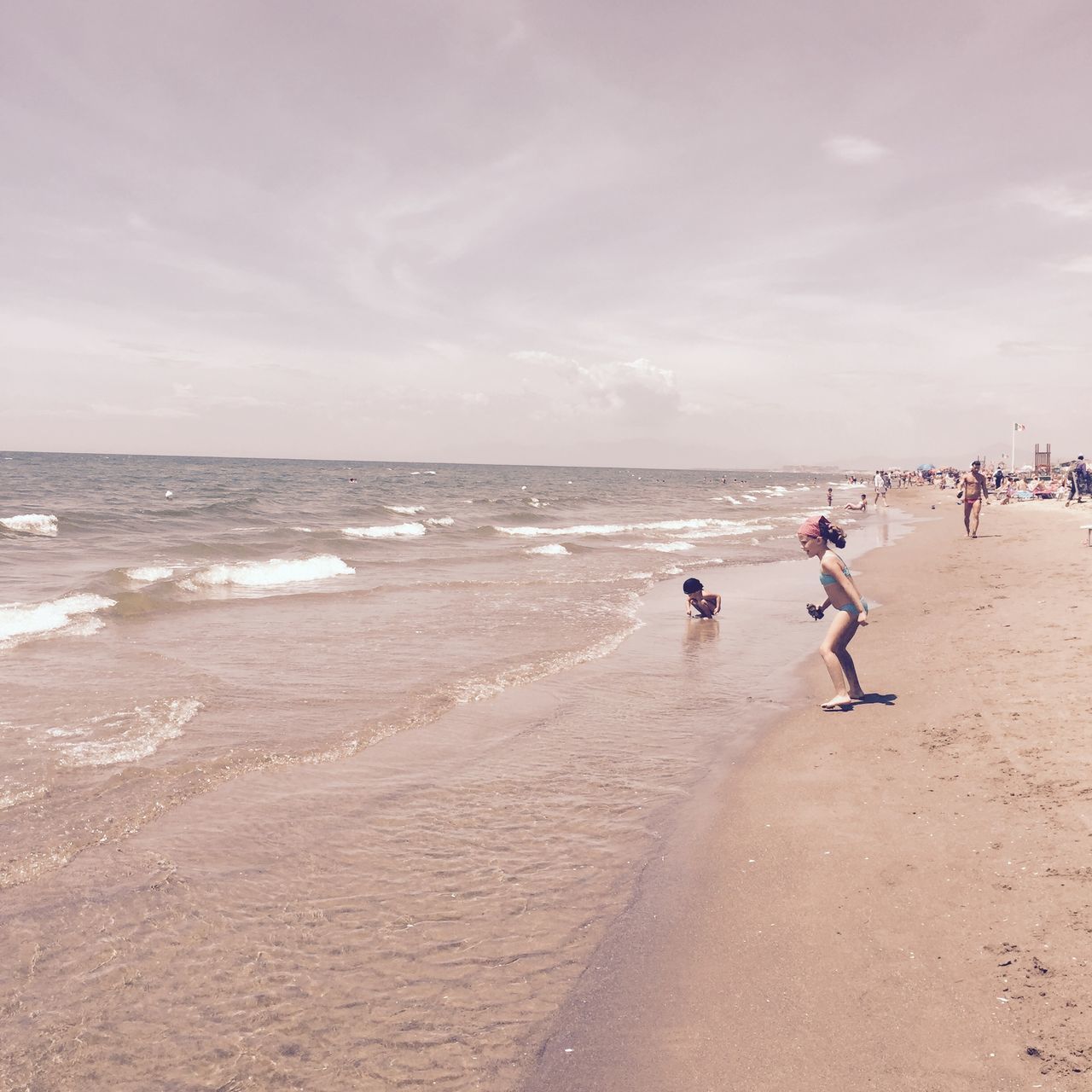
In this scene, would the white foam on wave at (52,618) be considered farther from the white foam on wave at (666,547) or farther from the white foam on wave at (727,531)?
the white foam on wave at (727,531)

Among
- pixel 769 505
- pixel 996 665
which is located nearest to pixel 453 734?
pixel 996 665

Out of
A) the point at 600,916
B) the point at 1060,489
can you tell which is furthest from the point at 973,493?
the point at 1060,489

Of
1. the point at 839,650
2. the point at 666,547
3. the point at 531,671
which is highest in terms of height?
the point at 839,650

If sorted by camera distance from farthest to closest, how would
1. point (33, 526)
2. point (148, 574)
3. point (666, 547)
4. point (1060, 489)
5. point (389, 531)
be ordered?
1. point (1060, 489)
2. point (389, 531)
3. point (33, 526)
4. point (666, 547)
5. point (148, 574)

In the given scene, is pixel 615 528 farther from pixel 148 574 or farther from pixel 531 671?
pixel 531 671

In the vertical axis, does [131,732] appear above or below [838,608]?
below

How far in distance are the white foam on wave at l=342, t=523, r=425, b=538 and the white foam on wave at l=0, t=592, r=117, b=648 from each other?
14.9m

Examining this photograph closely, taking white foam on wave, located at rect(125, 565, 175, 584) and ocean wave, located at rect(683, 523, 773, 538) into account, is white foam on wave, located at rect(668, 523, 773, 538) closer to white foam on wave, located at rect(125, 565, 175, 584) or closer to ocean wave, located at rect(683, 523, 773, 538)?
ocean wave, located at rect(683, 523, 773, 538)

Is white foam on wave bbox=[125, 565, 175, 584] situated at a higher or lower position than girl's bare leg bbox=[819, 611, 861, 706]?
lower

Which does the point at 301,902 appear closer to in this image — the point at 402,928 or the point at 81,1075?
the point at 402,928

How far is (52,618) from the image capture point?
1195 cm

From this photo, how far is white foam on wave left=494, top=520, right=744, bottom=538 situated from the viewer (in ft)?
105

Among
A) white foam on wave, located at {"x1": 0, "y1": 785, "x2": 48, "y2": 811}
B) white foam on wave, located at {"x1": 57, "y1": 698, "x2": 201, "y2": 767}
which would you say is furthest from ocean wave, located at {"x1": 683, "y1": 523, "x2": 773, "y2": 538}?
white foam on wave, located at {"x1": 0, "y1": 785, "x2": 48, "y2": 811}

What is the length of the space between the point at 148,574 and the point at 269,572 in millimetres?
2605
